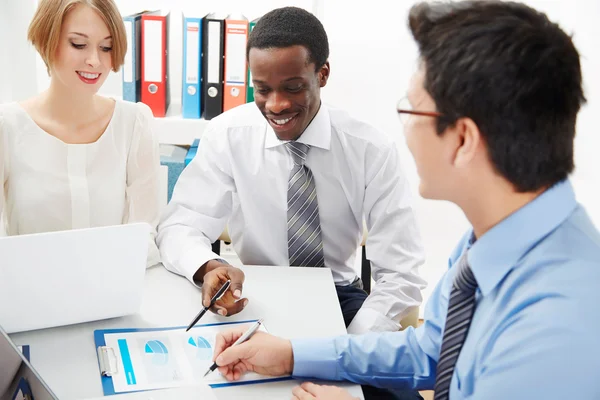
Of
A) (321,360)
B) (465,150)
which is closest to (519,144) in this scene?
(465,150)

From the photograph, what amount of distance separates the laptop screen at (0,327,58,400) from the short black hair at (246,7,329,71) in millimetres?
998

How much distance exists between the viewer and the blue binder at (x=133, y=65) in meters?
2.30

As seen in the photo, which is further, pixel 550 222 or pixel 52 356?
pixel 52 356

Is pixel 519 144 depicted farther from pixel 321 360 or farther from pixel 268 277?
pixel 268 277

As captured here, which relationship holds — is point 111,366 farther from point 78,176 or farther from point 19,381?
point 78,176

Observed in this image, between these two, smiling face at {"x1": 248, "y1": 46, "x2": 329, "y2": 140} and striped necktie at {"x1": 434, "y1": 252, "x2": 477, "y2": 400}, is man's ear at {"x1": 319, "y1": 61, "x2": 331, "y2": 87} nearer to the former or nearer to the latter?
smiling face at {"x1": 248, "y1": 46, "x2": 329, "y2": 140}

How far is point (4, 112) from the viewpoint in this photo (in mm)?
1655

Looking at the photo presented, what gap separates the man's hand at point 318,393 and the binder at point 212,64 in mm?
1478

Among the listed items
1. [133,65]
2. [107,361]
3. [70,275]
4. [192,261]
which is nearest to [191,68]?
[133,65]

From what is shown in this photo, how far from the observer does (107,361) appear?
118 centimetres

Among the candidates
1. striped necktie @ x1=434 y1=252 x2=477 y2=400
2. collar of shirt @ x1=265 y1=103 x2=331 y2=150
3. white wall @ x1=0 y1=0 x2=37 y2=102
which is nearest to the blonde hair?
collar of shirt @ x1=265 y1=103 x2=331 y2=150

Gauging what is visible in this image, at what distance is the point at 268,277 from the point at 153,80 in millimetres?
1110

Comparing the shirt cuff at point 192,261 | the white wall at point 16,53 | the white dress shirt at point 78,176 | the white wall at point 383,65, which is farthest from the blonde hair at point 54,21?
the white wall at point 383,65

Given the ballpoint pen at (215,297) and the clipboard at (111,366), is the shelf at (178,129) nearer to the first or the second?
the ballpoint pen at (215,297)
